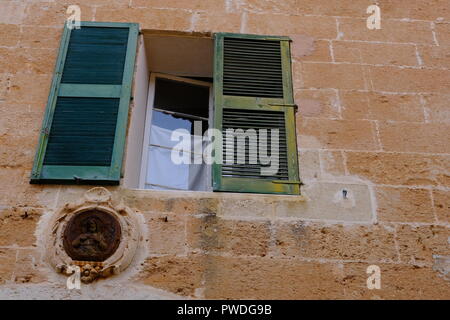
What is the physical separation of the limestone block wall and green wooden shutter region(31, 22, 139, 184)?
99 millimetres

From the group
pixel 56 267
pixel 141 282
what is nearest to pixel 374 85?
pixel 141 282

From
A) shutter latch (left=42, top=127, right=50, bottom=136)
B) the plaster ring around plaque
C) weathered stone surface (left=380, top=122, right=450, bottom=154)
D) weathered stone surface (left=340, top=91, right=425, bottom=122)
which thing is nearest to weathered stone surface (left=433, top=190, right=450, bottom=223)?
weathered stone surface (left=380, top=122, right=450, bottom=154)

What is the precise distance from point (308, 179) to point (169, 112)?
4.49 ft

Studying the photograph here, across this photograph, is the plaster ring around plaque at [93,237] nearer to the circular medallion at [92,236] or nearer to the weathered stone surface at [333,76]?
the circular medallion at [92,236]

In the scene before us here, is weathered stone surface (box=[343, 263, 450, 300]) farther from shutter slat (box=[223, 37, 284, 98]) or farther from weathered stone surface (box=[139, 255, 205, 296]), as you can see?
shutter slat (box=[223, 37, 284, 98])

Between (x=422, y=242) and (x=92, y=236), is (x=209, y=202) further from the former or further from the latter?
(x=422, y=242)

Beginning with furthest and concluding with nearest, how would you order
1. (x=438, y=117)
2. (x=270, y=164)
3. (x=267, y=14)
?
(x=267, y=14) < (x=438, y=117) < (x=270, y=164)

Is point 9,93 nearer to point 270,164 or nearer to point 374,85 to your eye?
point 270,164

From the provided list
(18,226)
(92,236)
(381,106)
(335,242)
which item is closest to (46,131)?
(18,226)

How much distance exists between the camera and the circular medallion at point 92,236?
3297mm

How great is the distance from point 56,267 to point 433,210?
2275 mm

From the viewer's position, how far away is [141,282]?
3.27 meters
